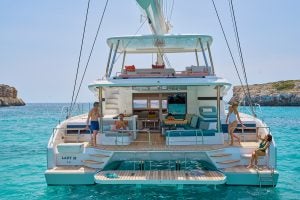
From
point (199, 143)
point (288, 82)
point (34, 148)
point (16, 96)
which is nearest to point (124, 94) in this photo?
point (199, 143)

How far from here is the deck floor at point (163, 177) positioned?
30.1ft

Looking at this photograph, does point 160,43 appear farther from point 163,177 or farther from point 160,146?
point 163,177

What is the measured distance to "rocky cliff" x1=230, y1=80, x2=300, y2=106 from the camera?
93.7 m

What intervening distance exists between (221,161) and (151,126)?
6.32m

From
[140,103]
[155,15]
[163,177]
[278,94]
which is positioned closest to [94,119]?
[163,177]

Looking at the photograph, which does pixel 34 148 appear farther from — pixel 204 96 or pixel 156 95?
pixel 204 96

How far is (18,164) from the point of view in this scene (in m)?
17.5

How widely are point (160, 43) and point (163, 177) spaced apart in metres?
6.70

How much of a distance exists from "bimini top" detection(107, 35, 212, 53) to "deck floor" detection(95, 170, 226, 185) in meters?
4.87

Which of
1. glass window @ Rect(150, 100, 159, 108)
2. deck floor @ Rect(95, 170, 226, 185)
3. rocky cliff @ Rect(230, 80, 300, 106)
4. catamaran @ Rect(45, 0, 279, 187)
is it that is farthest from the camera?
rocky cliff @ Rect(230, 80, 300, 106)

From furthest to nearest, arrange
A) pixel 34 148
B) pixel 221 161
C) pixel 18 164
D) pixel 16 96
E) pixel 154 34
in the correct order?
1. pixel 16 96
2. pixel 34 148
3. pixel 18 164
4. pixel 154 34
5. pixel 221 161

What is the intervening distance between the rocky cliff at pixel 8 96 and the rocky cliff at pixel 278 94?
82.1 metres

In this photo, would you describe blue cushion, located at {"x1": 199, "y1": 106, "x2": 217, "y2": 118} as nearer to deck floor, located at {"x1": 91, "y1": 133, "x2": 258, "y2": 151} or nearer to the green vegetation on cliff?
deck floor, located at {"x1": 91, "y1": 133, "x2": 258, "y2": 151}

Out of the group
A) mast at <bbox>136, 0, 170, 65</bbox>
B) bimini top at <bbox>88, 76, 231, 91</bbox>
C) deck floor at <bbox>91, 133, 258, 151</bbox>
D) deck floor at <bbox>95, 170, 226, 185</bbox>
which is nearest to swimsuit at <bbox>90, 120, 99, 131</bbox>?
deck floor at <bbox>91, 133, 258, 151</bbox>
